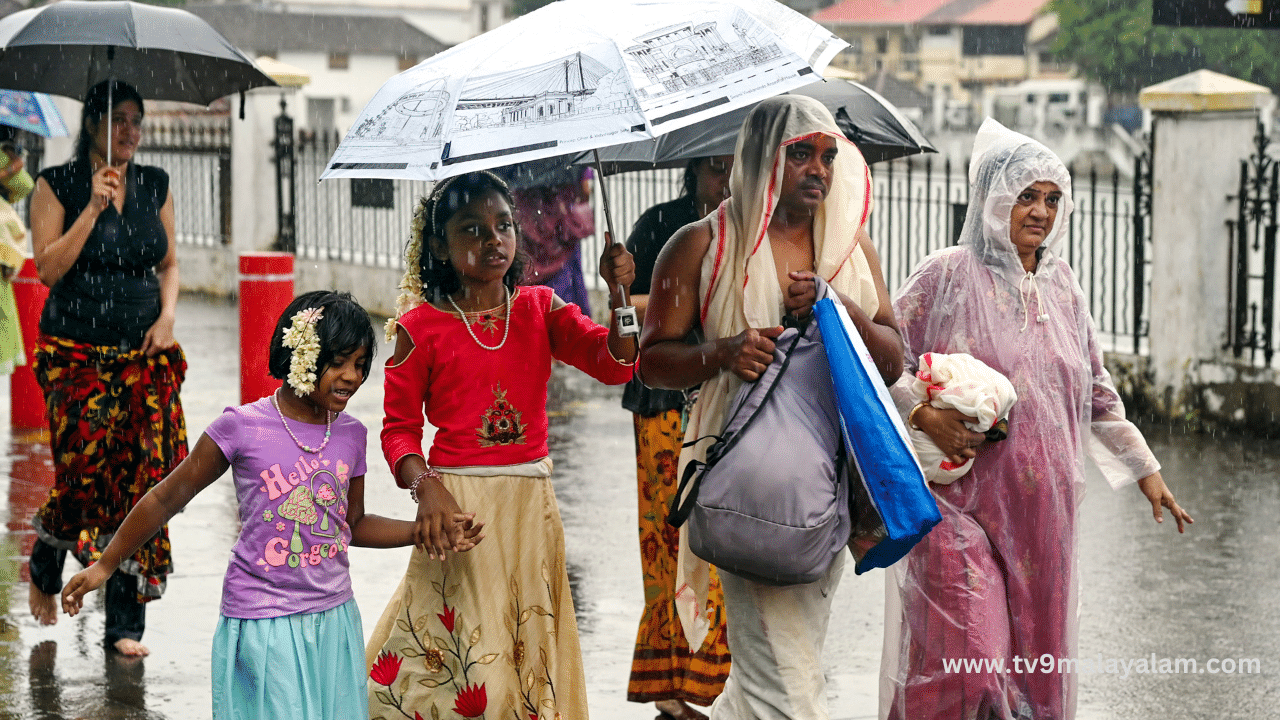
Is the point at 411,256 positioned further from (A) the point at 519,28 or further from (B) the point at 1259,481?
(B) the point at 1259,481

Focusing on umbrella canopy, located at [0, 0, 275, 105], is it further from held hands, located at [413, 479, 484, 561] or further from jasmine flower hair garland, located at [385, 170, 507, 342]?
held hands, located at [413, 479, 484, 561]

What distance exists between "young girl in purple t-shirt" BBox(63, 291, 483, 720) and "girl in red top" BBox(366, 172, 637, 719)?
9.9 inches

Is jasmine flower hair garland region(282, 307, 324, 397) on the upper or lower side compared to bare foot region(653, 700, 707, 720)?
upper

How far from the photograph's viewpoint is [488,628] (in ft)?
14.0

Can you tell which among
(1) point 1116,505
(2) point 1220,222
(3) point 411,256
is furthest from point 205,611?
(2) point 1220,222

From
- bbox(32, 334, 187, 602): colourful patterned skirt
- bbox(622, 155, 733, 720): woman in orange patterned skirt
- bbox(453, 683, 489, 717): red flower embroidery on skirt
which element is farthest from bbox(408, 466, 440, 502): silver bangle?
bbox(32, 334, 187, 602): colourful patterned skirt

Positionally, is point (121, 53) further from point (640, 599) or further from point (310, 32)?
point (310, 32)

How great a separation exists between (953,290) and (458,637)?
1.60 m

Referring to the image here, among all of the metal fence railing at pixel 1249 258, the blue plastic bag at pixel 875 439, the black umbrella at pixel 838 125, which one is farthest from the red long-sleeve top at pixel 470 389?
the metal fence railing at pixel 1249 258

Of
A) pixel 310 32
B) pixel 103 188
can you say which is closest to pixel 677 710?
pixel 103 188

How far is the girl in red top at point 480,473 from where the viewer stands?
14.0ft

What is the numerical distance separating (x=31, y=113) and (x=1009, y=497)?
22.3 feet

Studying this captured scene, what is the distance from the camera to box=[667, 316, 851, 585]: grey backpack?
12.2 feet

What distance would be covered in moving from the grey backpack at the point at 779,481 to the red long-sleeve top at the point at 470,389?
1.85 feet
